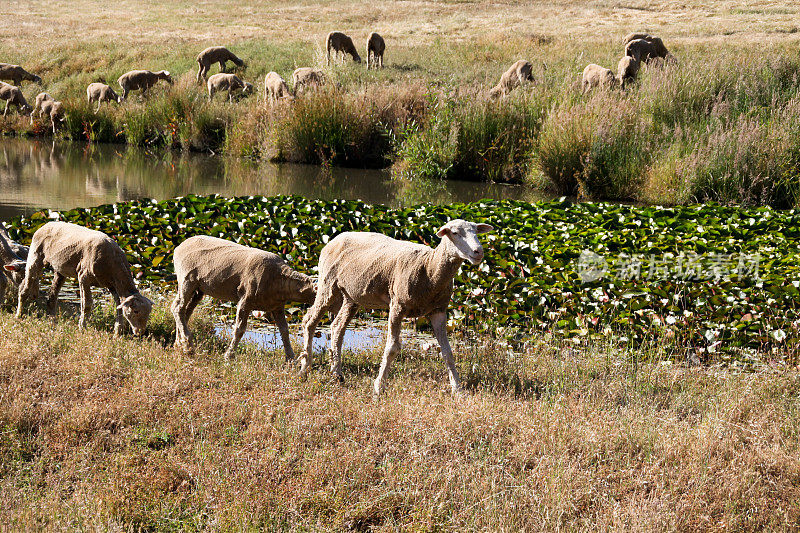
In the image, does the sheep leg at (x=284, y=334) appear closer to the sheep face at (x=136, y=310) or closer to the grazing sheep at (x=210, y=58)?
the sheep face at (x=136, y=310)

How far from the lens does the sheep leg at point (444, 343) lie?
5.27 meters

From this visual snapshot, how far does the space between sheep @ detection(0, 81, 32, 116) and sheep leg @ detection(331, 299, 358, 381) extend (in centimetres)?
2224

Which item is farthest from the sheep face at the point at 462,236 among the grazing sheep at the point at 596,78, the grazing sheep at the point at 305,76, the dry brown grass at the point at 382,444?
the grazing sheep at the point at 305,76

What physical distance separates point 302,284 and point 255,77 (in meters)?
25.1

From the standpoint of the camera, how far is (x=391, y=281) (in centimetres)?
537

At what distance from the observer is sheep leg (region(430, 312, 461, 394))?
5.27 meters

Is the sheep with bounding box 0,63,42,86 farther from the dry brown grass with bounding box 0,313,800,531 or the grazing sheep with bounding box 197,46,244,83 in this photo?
the dry brown grass with bounding box 0,313,800,531

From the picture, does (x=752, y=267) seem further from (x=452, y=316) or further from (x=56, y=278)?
(x=56, y=278)

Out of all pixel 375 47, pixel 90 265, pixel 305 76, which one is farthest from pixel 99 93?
pixel 90 265

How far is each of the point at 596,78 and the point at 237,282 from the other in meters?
15.3

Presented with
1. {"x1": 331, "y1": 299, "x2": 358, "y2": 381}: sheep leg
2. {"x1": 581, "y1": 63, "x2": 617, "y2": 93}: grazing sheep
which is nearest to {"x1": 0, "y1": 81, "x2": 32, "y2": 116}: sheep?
{"x1": 581, "y1": 63, "x2": 617, "y2": 93}: grazing sheep

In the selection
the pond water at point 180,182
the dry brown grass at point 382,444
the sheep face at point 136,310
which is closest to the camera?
the dry brown grass at point 382,444

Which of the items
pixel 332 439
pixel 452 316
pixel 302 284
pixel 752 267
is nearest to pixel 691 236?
→ pixel 752 267

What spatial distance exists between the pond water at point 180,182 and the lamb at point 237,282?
723 centimetres
